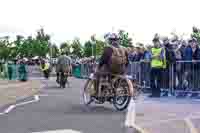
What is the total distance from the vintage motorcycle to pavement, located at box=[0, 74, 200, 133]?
0.25 meters

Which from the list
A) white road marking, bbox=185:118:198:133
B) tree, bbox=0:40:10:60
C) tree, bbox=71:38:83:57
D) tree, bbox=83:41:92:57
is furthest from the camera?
tree, bbox=71:38:83:57

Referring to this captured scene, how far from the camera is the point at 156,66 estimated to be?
16.0 meters

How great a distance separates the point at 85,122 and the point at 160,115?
4.98 feet

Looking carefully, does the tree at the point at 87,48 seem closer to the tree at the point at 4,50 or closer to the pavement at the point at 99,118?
the tree at the point at 4,50

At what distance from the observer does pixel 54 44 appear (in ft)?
349

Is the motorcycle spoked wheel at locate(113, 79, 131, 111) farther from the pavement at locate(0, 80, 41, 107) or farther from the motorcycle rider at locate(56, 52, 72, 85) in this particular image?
the motorcycle rider at locate(56, 52, 72, 85)

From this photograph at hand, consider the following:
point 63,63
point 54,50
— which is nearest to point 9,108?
point 63,63

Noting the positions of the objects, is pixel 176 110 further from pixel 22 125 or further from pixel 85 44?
pixel 85 44

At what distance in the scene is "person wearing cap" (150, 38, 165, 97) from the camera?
51.9 ft

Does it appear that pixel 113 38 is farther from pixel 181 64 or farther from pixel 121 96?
pixel 181 64

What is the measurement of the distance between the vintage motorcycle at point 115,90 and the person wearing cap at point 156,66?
278cm

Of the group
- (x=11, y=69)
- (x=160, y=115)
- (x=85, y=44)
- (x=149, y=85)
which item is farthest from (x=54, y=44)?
(x=160, y=115)

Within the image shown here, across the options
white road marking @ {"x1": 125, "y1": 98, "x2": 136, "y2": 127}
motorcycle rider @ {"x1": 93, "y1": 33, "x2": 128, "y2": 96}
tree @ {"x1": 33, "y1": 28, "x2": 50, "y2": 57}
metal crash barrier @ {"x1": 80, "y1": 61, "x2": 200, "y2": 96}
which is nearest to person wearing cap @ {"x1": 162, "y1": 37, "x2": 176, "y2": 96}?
metal crash barrier @ {"x1": 80, "y1": 61, "x2": 200, "y2": 96}

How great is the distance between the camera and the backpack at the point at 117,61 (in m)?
13.0
